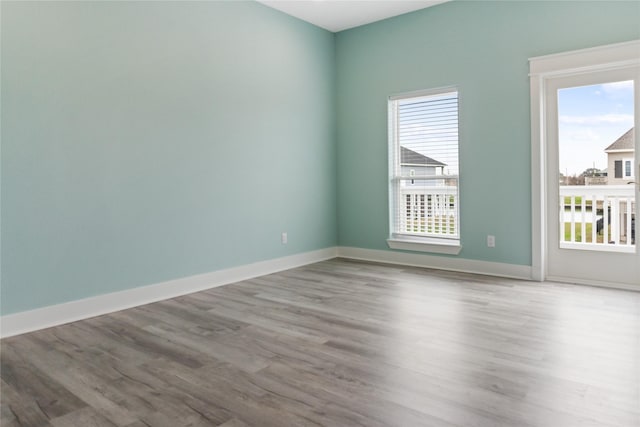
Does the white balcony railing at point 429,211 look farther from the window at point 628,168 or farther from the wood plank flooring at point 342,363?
the window at point 628,168

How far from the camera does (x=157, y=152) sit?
3.67m

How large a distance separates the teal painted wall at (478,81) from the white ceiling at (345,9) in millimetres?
134

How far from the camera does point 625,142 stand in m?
3.69

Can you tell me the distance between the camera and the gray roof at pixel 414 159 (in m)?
4.89

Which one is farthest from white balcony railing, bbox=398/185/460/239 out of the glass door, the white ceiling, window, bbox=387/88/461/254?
the white ceiling

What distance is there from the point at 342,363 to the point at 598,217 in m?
2.91

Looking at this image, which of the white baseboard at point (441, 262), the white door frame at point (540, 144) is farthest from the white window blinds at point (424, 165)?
the white door frame at point (540, 144)

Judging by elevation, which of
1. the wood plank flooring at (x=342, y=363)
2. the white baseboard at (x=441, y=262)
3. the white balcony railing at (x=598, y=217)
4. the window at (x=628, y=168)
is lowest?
the wood plank flooring at (x=342, y=363)

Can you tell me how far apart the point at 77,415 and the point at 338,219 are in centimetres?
409

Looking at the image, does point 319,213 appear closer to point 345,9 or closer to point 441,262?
point 441,262

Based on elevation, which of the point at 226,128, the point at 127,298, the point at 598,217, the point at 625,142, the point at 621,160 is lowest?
the point at 127,298

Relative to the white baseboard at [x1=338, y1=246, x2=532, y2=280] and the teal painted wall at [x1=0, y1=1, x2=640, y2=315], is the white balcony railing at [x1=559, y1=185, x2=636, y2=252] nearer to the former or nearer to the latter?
the teal painted wall at [x1=0, y1=1, x2=640, y2=315]

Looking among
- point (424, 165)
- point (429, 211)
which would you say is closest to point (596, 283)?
point (429, 211)

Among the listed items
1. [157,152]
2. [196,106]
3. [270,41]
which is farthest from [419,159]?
[157,152]
